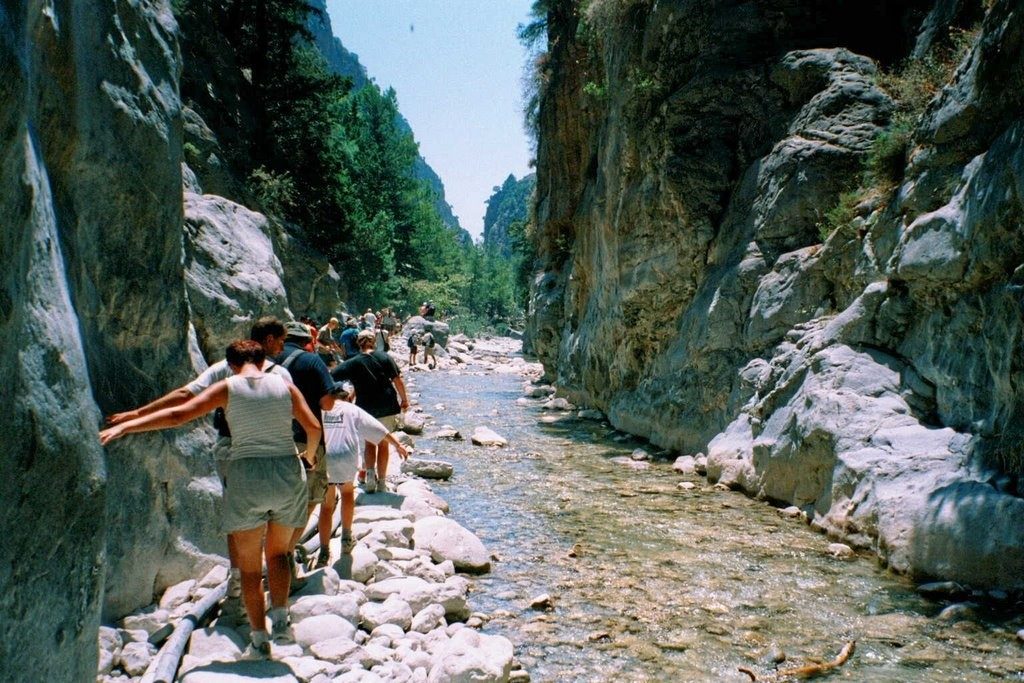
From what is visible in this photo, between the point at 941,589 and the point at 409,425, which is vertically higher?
the point at 941,589

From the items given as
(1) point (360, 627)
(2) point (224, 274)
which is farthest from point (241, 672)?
(2) point (224, 274)

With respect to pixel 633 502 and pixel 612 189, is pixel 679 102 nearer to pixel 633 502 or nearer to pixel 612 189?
pixel 612 189

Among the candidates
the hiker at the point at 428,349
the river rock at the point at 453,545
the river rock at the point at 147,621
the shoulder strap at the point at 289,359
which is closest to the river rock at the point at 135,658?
the river rock at the point at 147,621

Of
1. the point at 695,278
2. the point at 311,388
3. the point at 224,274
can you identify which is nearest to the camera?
the point at 311,388

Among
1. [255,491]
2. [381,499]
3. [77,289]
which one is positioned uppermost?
[77,289]

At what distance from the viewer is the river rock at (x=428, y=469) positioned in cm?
1056

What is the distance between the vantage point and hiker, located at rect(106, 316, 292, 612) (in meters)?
3.85

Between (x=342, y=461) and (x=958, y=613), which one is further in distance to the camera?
(x=342, y=461)

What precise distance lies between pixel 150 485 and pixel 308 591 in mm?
1249

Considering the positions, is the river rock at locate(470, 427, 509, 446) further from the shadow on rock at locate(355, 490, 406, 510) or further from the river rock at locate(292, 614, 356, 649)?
the river rock at locate(292, 614, 356, 649)

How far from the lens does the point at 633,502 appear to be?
30.5ft

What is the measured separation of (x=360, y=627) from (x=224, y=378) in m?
1.98

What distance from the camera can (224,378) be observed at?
412 centimetres

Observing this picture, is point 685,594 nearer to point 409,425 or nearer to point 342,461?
point 342,461
